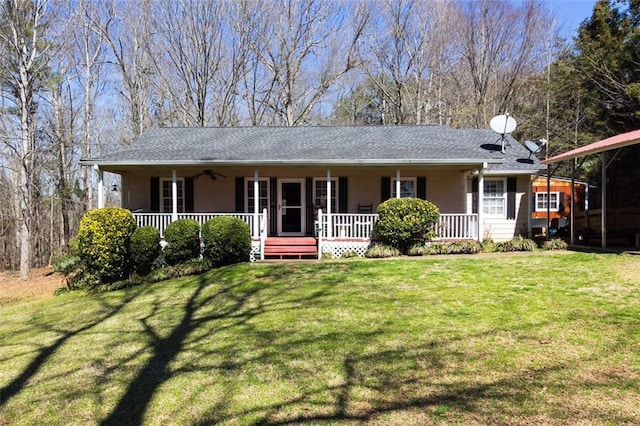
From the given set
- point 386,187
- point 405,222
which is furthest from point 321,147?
point 405,222

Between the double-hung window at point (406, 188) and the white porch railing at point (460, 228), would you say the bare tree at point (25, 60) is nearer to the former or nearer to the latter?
the double-hung window at point (406, 188)

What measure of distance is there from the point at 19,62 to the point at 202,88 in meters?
9.36

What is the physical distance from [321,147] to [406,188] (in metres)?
3.08

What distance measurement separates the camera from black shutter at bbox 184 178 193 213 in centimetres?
1397

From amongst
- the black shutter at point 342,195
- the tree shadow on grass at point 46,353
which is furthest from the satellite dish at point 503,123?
the tree shadow on grass at point 46,353

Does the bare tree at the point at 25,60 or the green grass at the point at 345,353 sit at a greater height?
the bare tree at the point at 25,60

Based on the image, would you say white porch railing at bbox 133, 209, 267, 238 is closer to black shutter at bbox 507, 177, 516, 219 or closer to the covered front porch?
the covered front porch

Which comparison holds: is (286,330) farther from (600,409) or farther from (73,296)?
(73,296)

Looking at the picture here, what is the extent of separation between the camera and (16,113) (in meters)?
18.4

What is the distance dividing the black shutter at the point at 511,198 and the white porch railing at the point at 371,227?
2.17 metres

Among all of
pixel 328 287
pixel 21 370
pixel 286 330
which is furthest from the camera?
pixel 328 287

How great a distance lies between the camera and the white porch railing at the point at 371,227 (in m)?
12.3

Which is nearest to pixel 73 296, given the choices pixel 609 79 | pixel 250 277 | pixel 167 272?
pixel 167 272

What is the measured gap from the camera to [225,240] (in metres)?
10.9
